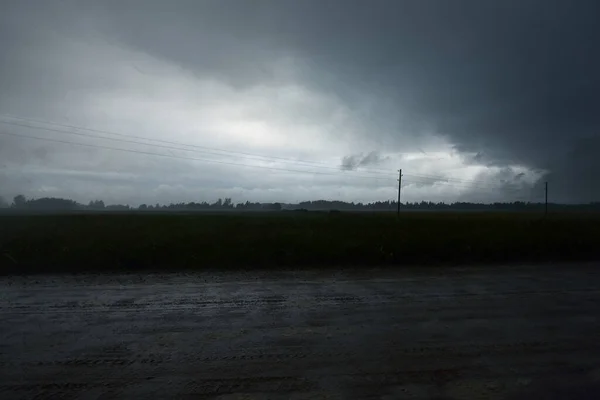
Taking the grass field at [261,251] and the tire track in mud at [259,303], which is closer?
the tire track in mud at [259,303]

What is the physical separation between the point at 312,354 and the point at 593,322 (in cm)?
553

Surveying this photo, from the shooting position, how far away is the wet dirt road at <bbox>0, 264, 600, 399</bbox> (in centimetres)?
474

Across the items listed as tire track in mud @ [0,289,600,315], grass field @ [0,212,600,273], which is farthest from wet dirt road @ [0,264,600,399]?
grass field @ [0,212,600,273]

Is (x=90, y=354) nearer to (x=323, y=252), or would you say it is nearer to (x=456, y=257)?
(x=323, y=252)

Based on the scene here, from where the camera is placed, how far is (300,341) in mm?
6293

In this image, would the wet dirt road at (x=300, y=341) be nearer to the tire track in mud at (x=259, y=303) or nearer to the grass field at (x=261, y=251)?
the tire track in mud at (x=259, y=303)

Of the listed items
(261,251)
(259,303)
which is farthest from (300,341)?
(261,251)

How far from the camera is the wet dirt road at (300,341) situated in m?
4.74

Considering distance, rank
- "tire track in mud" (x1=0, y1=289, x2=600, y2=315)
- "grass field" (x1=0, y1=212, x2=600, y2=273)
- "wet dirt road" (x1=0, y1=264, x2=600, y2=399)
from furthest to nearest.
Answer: "grass field" (x1=0, y1=212, x2=600, y2=273)
"tire track in mud" (x1=0, y1=289, x2=600, y2=315)
"wet dirt road" (x1=0, y1=264, x2=600, y2=399)

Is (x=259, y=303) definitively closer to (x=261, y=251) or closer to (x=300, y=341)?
(x=300, y=341)

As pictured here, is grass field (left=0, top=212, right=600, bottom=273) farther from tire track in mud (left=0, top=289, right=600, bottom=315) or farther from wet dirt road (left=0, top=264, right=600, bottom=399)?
tire track in mud (left=0, top=289, right=600, bottom=315)

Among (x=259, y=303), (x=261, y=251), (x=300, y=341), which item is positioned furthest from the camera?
(x=261, y=251)

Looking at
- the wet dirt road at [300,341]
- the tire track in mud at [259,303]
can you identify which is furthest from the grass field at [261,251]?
the tire track in mud at [259,303]

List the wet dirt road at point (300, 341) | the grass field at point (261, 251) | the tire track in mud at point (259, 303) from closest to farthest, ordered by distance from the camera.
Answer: the wet dirt road at point (300, 341), the tire track in mud at point (259, 303), the grass field at point (261, 251)
